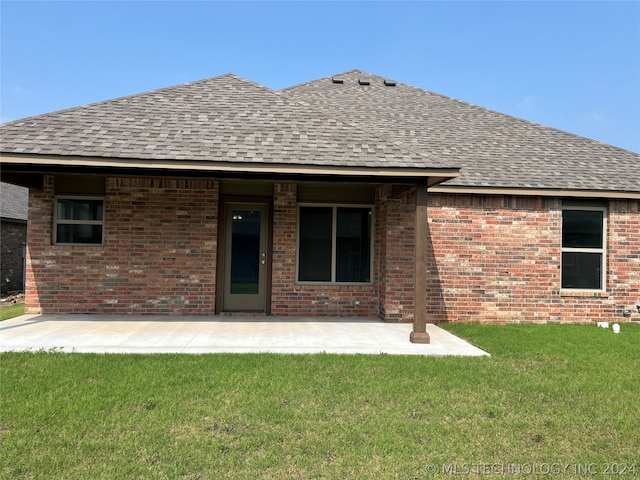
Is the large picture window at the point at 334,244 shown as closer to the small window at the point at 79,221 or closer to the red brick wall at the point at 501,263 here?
the red brick wall at the point at 501,263

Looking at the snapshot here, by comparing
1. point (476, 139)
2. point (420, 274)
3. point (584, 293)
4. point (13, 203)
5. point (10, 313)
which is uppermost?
point (476, 139)

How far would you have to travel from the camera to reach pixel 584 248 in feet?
29.5

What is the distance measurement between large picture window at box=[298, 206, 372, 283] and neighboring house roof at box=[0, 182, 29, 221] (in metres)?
13.0

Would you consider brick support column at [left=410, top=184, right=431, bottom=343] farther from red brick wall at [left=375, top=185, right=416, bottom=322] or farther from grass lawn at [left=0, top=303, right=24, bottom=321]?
grass lawn at [left=0, top=303, right=24, bottom=321]

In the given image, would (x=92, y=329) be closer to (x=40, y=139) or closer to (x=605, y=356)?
(x=40, y=139)

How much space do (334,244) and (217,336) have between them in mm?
3281

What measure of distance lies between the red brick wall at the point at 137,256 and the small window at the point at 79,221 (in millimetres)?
160

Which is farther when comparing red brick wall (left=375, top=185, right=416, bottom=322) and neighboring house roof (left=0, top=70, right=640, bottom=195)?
red brick wall (left=375, top=185, right=416, bottom=322)

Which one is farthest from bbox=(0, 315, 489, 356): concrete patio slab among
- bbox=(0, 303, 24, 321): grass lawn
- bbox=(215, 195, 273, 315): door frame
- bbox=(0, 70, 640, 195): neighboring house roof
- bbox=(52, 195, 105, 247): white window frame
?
→ bbox=(0, 70, 640, 195): neighboring house roof

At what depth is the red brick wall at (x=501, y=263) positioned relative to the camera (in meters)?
8.63

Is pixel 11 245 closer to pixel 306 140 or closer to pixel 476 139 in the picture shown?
pixel 306 140

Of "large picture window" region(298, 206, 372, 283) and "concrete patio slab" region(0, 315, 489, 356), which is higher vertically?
"large picture window" region(298, 206, 372, 283)

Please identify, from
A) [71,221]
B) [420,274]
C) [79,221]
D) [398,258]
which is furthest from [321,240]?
[71,221]

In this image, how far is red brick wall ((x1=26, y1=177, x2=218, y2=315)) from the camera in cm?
827
